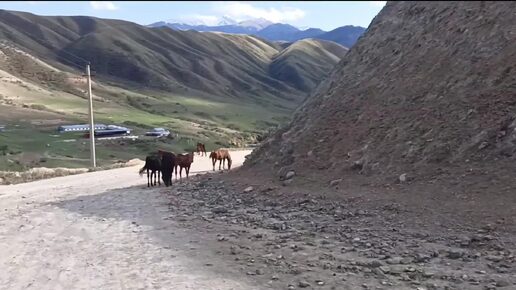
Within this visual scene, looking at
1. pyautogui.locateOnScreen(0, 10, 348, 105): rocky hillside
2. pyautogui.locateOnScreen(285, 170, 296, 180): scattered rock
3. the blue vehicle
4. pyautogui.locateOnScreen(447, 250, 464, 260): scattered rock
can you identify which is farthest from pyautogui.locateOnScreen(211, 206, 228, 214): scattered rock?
pyautogui.locateOnScreen(0, 10, 348, 105): rocky hillside

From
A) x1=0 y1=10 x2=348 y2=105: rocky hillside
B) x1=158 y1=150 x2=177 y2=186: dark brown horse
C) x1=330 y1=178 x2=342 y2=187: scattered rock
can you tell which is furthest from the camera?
x1=0 y1=10 x2=348 y2=105: rocky hillside

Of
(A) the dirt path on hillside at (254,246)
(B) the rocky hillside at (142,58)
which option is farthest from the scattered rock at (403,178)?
(B) the rocky hillside at (142,58)

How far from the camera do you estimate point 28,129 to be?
6631 centimetres

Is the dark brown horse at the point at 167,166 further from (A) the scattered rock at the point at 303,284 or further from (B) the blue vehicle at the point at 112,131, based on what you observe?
(B) the blue vehicle at the point at 112,131

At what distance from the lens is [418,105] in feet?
72.3

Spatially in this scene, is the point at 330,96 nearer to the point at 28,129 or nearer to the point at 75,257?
the point at 75,257

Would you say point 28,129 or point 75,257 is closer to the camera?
point 75,257

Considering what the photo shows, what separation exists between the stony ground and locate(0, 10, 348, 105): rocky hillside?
440ft

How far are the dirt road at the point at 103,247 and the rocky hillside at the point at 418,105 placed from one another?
6.62 metres

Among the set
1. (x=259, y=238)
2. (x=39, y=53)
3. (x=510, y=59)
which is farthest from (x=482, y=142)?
(x=39, y=53)

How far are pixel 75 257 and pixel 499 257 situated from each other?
9997mm

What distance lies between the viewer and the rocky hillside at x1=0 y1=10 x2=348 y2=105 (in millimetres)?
156363

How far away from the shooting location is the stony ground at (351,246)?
11781 millimetres

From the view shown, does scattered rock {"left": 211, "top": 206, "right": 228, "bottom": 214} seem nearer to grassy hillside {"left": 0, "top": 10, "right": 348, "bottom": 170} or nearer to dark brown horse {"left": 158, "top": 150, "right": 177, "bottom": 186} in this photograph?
dark brown horse {"left": 158, "top": 150, "right": 177, "bottom": 186}
